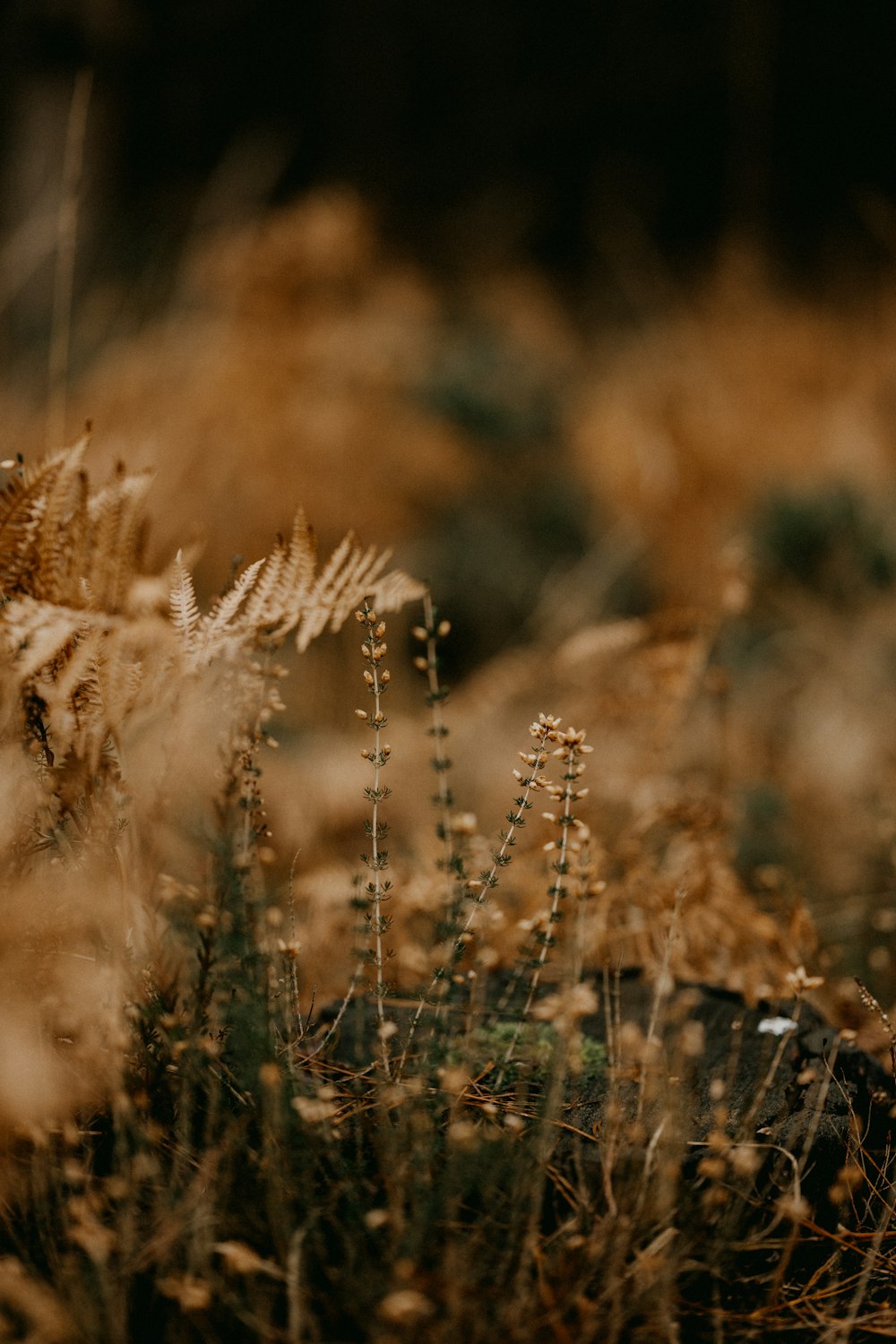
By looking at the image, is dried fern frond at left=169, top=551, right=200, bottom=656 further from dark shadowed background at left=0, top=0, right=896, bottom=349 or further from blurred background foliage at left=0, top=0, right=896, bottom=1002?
dark shadowed background at left=0, top=0, right=896, bottom=349

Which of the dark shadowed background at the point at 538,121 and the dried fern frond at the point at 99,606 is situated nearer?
the dried fern frond at the point at 99,606

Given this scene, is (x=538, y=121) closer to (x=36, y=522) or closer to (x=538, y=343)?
(x=538, y=343)

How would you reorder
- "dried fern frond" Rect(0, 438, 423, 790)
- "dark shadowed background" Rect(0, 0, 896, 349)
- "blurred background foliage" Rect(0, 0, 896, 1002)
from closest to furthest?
"dried fern frond" Rect(0, 438, 423, 790) < "blurred background foliage" Rect(0, 0, 896, 1002) < "dark shadowed background" Rect(0, 0, 896, 349)

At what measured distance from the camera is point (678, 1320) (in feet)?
3.60

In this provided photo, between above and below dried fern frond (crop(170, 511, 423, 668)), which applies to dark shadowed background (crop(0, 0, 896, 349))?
above

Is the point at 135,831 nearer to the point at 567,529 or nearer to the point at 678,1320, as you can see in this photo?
the point at 678,1320

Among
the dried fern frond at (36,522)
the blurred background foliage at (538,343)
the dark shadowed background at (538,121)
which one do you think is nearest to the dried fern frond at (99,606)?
the dried fern frond at (36,522)

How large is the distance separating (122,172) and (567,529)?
461 centimetres

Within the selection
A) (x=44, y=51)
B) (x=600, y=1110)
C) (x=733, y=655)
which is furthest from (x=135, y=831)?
(x=44, y=51)

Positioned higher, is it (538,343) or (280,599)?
(538,343)

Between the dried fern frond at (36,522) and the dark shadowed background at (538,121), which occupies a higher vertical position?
the dark shadowed background at (538,121)

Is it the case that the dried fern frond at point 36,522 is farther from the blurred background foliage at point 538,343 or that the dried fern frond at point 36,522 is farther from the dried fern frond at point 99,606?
the blurred background foliage at point 538,343

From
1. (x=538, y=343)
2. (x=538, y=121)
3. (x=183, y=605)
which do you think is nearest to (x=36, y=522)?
(x=183, y=605)

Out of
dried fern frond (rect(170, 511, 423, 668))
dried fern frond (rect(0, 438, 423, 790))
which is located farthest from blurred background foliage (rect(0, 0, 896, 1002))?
dried fern frond (rect(170, 511, 423, 668))
